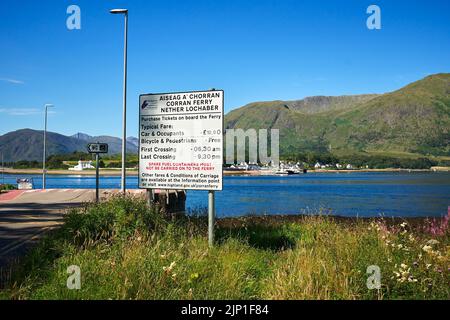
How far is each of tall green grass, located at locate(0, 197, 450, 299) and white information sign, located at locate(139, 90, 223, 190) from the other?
111 cm

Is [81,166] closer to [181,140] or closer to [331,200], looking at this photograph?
[331,200]

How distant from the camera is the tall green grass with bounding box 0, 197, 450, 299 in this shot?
6453 millimetres

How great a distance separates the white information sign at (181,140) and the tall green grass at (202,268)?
111cm

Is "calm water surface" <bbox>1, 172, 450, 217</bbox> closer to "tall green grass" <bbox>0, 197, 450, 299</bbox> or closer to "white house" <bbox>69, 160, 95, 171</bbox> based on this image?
"tall green grass" <bbox>0, 197, 450, 299</bbox>

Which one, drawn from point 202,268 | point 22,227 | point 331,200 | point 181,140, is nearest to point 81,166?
point 331,200

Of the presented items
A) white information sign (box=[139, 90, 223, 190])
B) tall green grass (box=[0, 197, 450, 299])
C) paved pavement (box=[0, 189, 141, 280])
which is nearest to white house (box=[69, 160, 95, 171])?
paved pavement (box=[0, 189, 141, 280])

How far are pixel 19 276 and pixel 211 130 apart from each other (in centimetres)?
472

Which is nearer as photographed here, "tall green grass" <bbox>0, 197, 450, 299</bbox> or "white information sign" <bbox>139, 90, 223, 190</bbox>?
"tall green grass" <bbox>0, 197, 450, 299</bbox>

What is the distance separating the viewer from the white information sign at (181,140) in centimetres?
1011

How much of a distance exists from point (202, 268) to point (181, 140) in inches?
149

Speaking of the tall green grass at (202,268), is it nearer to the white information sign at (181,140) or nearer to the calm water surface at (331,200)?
the white information sign at (181,140)

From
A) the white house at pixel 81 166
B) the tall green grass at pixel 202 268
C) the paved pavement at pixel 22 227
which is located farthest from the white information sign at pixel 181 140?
the white house at pixel 81 166

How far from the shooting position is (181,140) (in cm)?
1048
